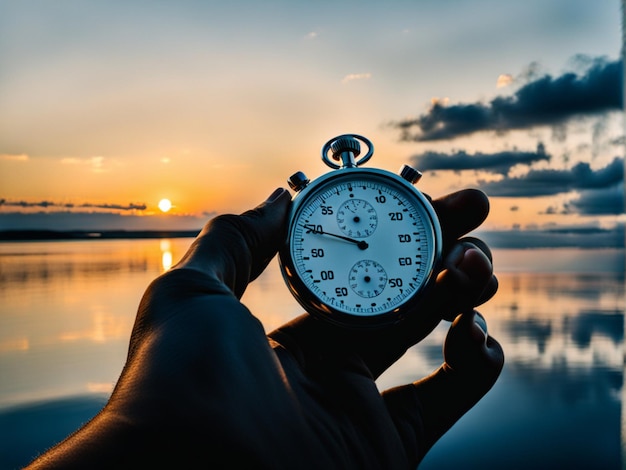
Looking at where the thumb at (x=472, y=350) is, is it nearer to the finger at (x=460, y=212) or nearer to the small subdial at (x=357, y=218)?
the finger at (x=460, y=212)

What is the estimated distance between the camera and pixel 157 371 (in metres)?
1.44

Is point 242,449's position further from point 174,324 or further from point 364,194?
point 364,194

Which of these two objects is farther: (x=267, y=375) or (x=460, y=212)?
(x=460, y=212)

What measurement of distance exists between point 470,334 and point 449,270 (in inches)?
12.8

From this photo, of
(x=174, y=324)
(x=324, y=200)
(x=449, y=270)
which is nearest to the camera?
(x=174, y=324)

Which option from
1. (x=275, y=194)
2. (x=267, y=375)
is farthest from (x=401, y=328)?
(x=267, y=375)

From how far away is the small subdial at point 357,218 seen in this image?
2459 mm

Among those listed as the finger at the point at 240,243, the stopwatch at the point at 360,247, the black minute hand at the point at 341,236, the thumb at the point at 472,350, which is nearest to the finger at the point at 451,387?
the thumb at the point at 472,350

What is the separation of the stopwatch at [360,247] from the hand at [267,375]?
8 centimetres

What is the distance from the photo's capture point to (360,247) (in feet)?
8.05

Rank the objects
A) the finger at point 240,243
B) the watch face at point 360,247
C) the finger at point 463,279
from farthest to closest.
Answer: the watch face at point 360,247
the finger at point 463,279
the finger at point 240,243

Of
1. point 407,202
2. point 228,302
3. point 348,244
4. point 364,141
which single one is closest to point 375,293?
point 348,244

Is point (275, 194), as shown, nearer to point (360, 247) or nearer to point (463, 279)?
point (360, 247)

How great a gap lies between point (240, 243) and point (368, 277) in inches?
24.0
